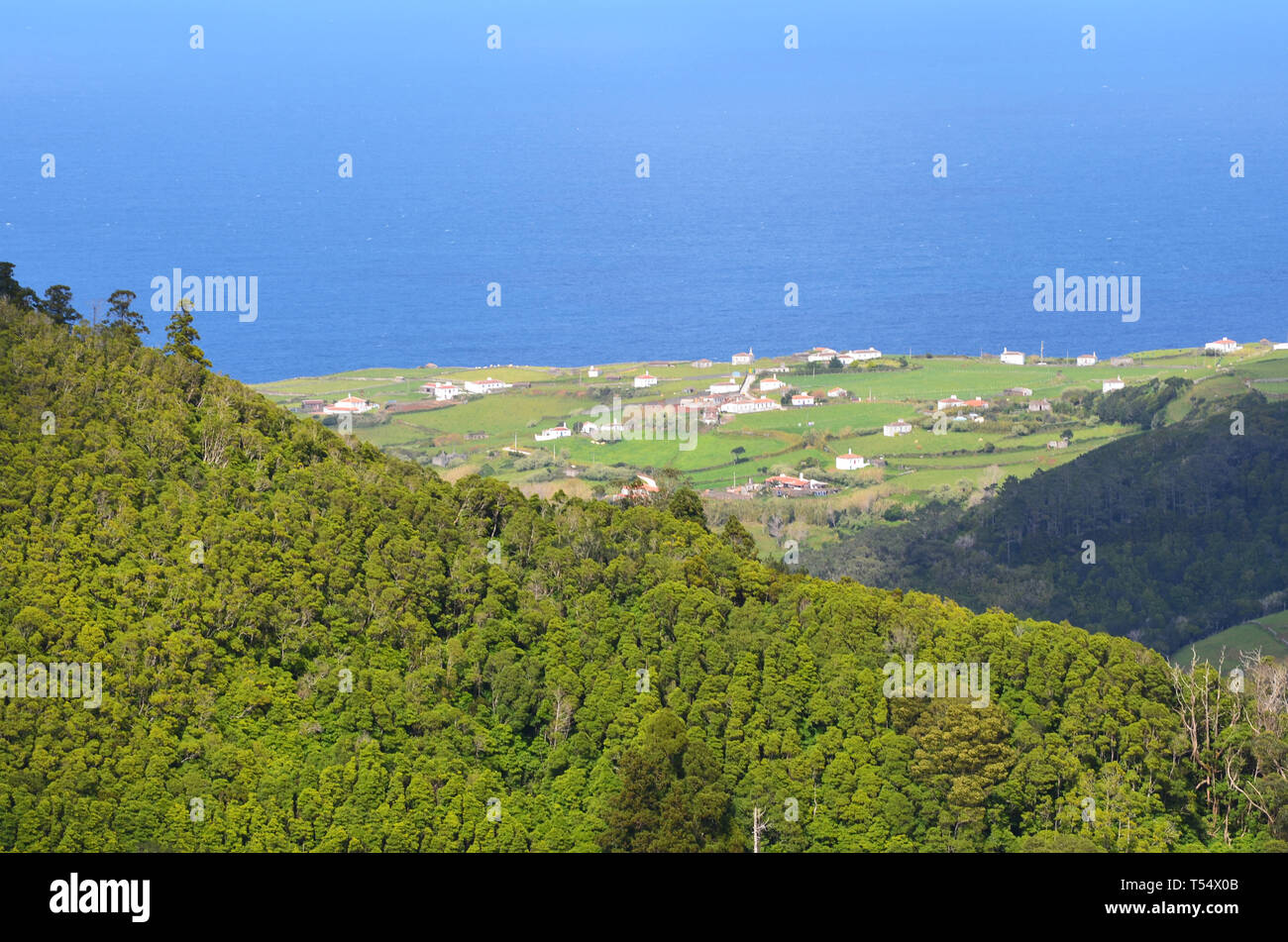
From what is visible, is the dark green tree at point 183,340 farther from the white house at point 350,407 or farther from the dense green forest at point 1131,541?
the white house at point 350,407

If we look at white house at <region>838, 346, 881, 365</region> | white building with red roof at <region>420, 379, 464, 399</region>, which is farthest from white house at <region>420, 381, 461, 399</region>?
white house at <region>838, 346, 881, 365</region>

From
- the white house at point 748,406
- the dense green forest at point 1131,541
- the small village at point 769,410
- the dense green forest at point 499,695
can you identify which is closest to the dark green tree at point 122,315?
the dense green forest at point 499,695

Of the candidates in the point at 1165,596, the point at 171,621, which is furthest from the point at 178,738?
the point at 1165,596

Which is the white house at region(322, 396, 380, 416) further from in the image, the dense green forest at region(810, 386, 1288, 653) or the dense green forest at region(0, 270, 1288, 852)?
the dense green forest at region(0, 270, 1288, 852)

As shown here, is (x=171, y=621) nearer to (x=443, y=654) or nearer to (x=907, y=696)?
(x=443, y=654)

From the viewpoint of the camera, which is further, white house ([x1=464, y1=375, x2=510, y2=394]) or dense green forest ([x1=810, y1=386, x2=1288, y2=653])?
white house ([x1=464, y1=375, x2=510, y2=394])

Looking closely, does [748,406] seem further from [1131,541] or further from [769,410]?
[1131,541]
